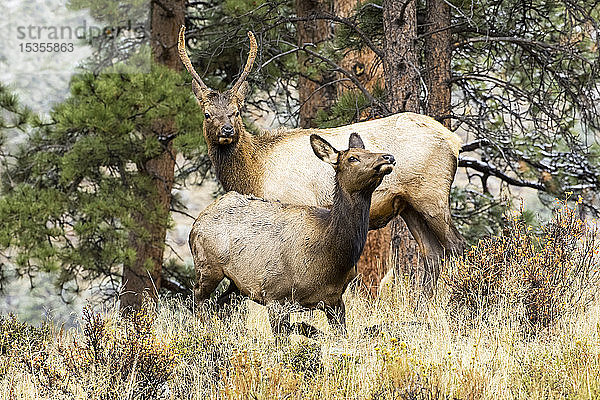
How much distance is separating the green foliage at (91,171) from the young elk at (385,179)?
1597 mm

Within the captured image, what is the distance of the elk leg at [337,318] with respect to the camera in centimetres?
672

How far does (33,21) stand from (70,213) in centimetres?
1947

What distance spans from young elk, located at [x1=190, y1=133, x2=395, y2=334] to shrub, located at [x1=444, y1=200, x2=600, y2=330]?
1.46 meters

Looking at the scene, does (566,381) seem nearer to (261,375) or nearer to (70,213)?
(261,375)

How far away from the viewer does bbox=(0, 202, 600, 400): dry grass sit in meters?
5.33

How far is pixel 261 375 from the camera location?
17.4 ft

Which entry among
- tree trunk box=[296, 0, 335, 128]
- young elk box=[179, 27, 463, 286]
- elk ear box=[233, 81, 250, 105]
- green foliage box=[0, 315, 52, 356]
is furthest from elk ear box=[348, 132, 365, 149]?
tree trunk box=[296, 0, 335, 128]

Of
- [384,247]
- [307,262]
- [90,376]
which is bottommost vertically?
[384,247]

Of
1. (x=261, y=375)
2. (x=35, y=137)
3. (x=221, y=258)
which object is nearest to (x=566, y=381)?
(x=261, y=375)

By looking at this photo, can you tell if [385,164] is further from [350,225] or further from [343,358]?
[343,358]

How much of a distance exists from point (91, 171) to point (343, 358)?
598 cm
